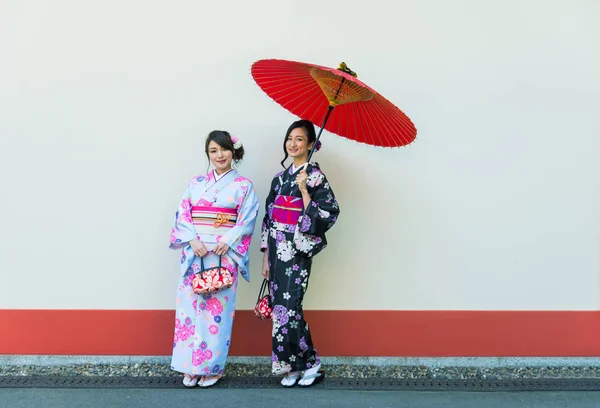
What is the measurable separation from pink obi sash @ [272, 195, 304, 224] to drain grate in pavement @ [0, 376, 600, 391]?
113 cm

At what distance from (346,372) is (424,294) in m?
0.81

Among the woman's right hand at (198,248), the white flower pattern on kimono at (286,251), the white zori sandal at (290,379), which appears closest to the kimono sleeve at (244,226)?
the woman's right hand at (198,248)

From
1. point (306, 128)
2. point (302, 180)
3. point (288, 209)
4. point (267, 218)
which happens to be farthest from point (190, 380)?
point (306, 128)

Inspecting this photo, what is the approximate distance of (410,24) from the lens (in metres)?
3.82

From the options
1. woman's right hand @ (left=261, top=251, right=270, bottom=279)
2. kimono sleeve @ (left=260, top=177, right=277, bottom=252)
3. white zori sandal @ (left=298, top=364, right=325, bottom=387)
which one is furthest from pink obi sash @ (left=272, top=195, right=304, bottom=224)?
white zori sandal @ (left=298, top=364, right=325, bottom=387)

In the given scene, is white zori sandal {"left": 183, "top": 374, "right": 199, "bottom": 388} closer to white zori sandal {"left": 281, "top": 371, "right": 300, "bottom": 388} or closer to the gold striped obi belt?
white zori sandal {"left": 281, "top": 371, "right": 300, "bottom": 388}

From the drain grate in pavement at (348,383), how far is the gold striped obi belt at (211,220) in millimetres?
1051

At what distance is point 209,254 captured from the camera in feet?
11.4

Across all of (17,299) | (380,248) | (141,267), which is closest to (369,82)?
(380,248)

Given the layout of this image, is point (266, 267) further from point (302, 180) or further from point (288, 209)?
point (302, 180)

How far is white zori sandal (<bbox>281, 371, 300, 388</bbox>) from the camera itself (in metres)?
3.54

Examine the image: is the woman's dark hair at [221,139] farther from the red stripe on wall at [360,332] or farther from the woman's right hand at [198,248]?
the red stripe on wall at [360,332]

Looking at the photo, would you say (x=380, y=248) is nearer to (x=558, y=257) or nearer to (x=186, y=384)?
(x=558, y=257)

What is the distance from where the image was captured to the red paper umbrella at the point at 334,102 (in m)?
3.17
